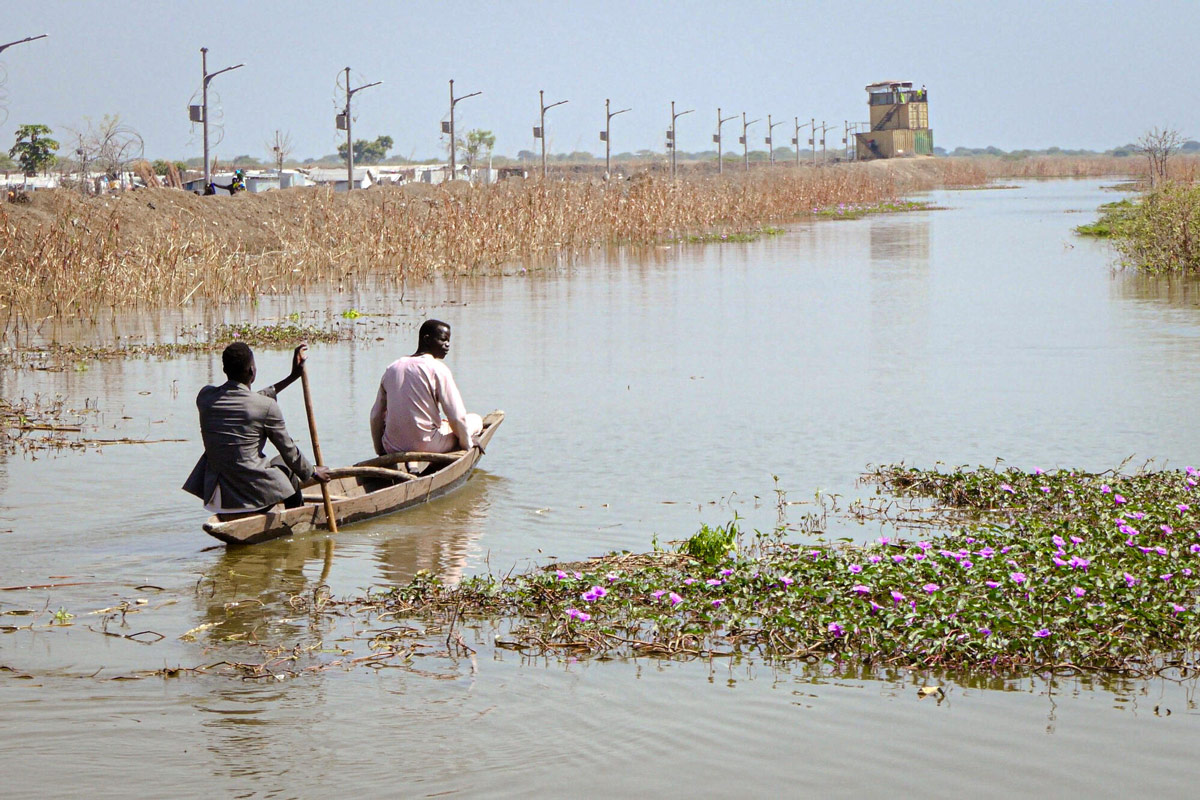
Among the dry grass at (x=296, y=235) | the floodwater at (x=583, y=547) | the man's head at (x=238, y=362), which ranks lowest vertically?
the floodwater at (x=583, y=547)

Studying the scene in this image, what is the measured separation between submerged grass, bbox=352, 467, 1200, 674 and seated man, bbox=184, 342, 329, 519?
4.74ft

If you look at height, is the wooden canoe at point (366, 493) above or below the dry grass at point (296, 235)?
below

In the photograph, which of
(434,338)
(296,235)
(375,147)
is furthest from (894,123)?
(434,338)

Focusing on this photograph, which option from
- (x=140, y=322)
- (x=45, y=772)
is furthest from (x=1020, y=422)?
(x=140, y=322)

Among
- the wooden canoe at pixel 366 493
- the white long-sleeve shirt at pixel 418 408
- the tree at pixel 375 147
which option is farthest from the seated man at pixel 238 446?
the tree at pixel 375 147

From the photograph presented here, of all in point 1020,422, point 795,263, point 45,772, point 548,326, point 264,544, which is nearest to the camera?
point 45,772

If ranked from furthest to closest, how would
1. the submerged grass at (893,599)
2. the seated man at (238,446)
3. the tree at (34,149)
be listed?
the tree at (34,149)
the seated man at (238,446)
the submerged grass at (893,599)

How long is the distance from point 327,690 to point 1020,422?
8.78 metres

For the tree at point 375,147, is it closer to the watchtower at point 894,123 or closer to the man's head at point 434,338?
the watchtower at point 894,123

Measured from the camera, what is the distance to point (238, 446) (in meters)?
8.65

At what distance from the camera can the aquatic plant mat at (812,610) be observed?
21.4ft

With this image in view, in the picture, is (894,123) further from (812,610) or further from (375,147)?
(812,610)

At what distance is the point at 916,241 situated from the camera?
42094 millimetres

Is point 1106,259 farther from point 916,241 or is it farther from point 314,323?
point 314,323
